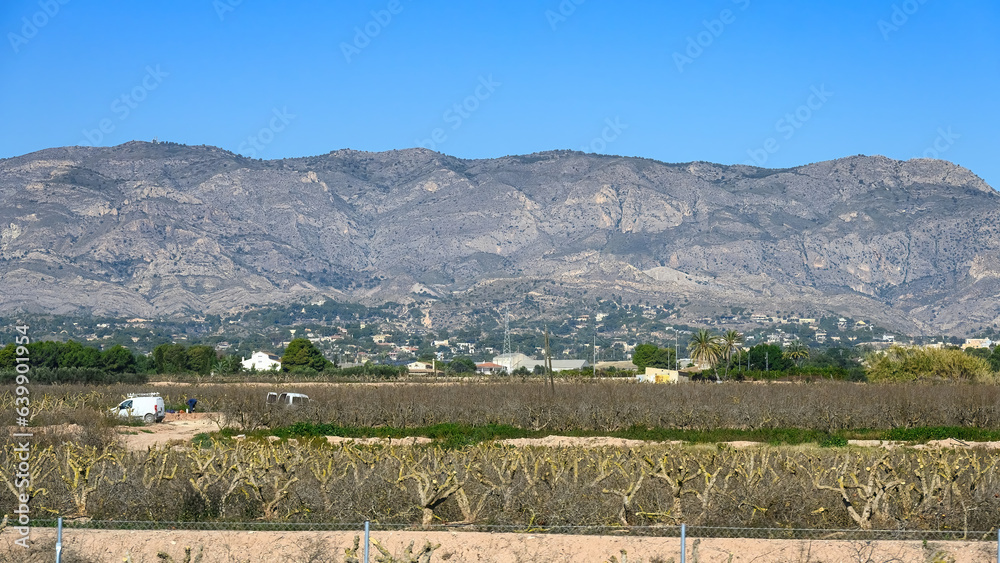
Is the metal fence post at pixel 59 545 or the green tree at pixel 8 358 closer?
the metal fence post at pixel 59 545

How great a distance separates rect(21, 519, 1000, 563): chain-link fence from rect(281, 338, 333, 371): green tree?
93.0 m

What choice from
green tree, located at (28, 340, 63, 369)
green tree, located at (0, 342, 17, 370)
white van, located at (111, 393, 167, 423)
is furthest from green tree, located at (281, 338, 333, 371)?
white van, located at (111, 393, 167, 423)

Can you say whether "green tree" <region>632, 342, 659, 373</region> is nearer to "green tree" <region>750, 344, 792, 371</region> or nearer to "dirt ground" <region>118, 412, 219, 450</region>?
"green tree" <region>750, 344, 792, 371</region>

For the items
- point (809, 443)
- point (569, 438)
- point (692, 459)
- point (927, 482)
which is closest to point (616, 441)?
point (569, 438)

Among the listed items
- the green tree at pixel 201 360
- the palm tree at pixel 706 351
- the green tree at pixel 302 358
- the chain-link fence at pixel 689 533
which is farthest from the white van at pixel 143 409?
the green tree at pixel 302 358

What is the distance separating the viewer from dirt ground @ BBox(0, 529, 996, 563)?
1853 centimetres

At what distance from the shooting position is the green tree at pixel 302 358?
114 meters

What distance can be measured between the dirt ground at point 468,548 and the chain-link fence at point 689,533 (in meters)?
0.05

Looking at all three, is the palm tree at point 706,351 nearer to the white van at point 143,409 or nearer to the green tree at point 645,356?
the green tree at point 645,356

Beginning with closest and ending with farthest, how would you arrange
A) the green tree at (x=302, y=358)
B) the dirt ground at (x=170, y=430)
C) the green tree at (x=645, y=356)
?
the dirt ground at (x=170, y=430)
the green tree at (x=302, y=358)
the green tree at (x=645, y=356)

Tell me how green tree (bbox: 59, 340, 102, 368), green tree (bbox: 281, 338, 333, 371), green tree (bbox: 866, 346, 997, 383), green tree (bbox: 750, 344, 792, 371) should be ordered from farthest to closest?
green tree (bbox: 281, 338, 333, 371) < green tree (bbox: 750, 344, 792, 371) < green tree (bbox: 59, 340, 102, 368) < green tree (bbox: 866, 346, 997, 383)

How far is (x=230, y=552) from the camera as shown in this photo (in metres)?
19.0

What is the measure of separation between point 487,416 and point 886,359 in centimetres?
3809

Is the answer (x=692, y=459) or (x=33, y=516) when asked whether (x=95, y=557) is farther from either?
(x=692, y=459)
